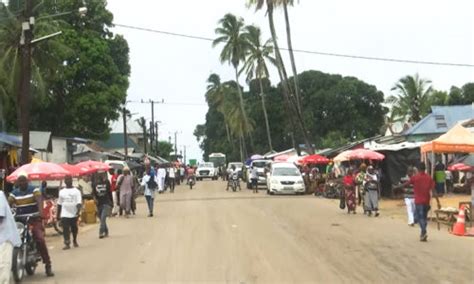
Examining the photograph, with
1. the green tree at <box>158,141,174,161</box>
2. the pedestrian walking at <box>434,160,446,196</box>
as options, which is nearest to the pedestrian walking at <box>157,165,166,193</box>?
the pedestrian walking at <box>434,160,446,196</box>

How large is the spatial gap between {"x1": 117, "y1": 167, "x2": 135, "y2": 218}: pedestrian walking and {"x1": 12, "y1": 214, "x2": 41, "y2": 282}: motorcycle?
12.3m

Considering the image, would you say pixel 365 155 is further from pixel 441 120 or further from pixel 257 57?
pixel 257 57

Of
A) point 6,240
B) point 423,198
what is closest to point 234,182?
point 423,198

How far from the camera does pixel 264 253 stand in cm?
1414

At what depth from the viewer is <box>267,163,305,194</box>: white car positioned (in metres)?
39.0

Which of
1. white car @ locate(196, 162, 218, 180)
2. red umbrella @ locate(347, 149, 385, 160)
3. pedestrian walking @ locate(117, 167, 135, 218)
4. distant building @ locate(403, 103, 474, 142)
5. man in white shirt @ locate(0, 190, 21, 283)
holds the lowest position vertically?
man in white shirt @ locate(0, 190, 21, 283)

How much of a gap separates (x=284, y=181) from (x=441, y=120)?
12389 millimetres

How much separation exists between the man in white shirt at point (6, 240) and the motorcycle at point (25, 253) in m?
0.96

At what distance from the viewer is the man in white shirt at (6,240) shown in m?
9.79

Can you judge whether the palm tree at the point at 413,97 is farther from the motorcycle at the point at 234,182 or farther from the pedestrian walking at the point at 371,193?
the pedestrian walking at the point at 371,193

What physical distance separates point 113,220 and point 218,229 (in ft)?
20.5

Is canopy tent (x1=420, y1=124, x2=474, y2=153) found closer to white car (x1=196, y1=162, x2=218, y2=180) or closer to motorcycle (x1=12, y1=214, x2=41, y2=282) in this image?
motorcycle (x1=12, y1=214, x2=41, y2=282)

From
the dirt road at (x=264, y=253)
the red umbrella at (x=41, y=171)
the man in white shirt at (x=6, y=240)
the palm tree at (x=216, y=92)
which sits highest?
the palm tree at (x=216, y=92)

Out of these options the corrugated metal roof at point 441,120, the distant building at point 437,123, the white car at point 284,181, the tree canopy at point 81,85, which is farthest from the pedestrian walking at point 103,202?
the tree canopy at point 81,85
